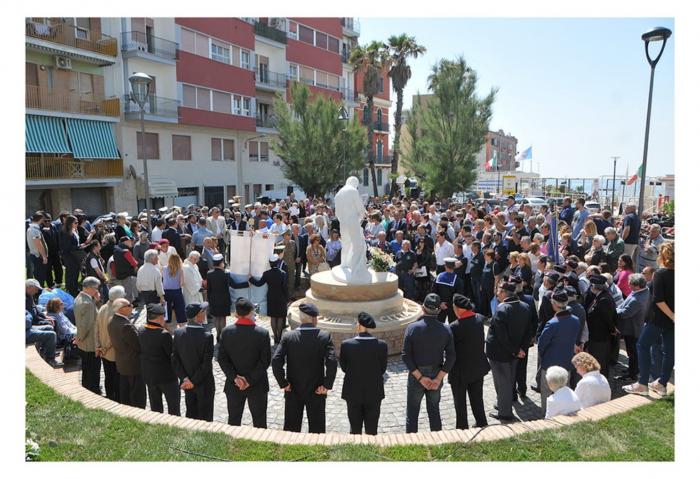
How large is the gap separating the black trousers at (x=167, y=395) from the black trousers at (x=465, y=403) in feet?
10.5

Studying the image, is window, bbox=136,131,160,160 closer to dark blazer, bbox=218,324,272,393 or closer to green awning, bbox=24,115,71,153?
green awning, bbox=24,115,71,153

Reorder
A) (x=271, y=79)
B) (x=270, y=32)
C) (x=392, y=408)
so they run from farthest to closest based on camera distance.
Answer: (x=271, y=79) → (x=270, y=32) → (x=392, y=408)

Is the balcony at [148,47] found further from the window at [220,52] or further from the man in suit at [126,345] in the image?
the man in suit at [126,345]

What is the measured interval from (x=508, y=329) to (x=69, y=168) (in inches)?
899

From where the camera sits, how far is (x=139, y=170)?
26.6 m

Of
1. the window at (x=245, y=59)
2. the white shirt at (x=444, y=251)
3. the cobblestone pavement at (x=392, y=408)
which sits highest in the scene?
the window at (x=245, y=59)

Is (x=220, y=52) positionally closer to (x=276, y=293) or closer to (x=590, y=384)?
(x=276, y=293)

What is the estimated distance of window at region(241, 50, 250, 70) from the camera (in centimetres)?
3288

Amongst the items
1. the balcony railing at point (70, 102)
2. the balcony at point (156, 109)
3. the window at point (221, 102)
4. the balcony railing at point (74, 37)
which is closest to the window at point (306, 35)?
the window at point (221, 102)

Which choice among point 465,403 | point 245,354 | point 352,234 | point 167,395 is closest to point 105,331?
point 167,395

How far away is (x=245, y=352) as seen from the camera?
18.3ft

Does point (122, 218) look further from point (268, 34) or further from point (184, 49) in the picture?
point (268, 34)

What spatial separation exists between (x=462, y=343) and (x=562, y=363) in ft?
4.02

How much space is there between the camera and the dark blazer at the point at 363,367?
5.45m
